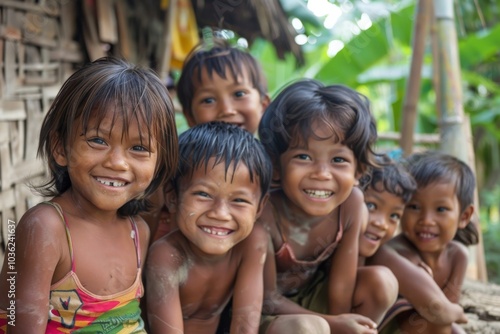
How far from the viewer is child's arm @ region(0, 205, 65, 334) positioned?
1.45 m

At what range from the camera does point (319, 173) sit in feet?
6.52

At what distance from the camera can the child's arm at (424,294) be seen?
7.18ft

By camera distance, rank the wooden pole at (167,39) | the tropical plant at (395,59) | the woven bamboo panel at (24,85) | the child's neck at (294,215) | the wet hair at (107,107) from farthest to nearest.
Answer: the tropical plant at (395,59)
the wooden pole at (167,39)
the woven bamboo panel at (24,85)
the child's neck at (294,215)
the wet hair at (107,107)

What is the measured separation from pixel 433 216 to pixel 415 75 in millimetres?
1229

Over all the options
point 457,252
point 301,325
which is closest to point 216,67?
point 301,325

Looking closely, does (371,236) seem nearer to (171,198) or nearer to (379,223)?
(379,223)

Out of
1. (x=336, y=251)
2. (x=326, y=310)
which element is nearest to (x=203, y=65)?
(x=336, y=251)

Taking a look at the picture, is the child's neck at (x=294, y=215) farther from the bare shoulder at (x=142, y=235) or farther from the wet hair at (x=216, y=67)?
the wet hair at (x=216, y=67)

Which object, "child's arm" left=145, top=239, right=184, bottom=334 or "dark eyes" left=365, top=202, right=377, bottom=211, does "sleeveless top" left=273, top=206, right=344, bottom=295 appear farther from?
"child's arm" left=145, top=239, right=184, bottom=334

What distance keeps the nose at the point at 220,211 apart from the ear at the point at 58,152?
46cm

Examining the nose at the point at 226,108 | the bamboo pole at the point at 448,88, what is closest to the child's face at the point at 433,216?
the bamboo pole at the point at 448,88

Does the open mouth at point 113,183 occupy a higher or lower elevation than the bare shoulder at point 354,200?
higher

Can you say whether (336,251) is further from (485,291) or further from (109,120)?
(485,291)

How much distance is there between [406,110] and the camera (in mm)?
3439
